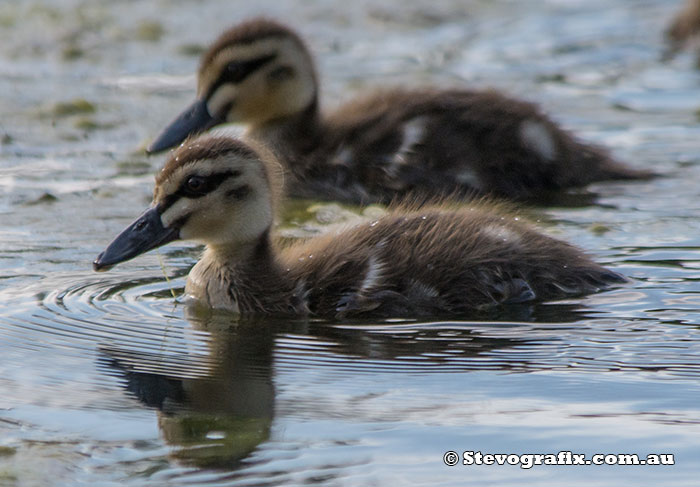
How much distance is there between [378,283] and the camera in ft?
18.0

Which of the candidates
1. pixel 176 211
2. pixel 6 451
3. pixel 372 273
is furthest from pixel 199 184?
pixel 6 451

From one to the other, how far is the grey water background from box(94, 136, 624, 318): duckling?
14 centimetres

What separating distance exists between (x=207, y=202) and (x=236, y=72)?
88.3 inches

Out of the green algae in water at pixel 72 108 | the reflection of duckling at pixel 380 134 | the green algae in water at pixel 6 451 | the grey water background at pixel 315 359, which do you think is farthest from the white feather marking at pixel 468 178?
the green algae in water at pixel 6 451

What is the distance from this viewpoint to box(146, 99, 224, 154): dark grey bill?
7.66 meters

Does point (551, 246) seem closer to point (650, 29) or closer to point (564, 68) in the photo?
point (564, 68)

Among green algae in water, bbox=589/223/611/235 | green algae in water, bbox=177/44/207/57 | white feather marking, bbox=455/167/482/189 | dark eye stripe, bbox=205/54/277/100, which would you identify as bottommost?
green algae in water, bbox=177/44/207/57

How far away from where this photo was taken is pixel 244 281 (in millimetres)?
5680

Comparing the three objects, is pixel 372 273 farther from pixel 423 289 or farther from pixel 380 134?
pixel 380 134

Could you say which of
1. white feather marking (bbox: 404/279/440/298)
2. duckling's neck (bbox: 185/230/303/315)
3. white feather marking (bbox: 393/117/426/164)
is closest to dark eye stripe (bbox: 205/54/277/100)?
white feather marking (bbox: 393/117/426/164)

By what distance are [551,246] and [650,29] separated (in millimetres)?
7095

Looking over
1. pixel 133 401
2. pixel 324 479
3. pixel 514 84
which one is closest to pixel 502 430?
pixel 324 479

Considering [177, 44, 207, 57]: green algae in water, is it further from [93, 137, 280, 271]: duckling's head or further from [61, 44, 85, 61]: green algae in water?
[93, 137, 280, 271]: duckling's head

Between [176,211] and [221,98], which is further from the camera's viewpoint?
[221,98]
